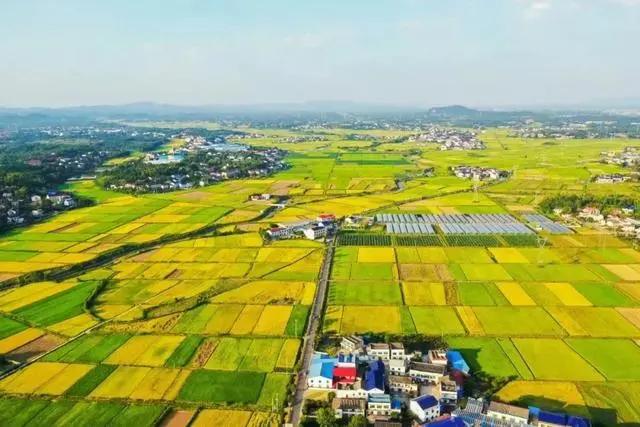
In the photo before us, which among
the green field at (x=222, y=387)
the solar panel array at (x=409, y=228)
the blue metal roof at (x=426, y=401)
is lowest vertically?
the green field at (x=222, y=387)

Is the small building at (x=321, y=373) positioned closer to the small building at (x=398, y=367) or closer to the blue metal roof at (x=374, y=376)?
the blue metal roof at (x=374, y=376)

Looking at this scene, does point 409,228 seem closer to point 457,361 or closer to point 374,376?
point 457,361

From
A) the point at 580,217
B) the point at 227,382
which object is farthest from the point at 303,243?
the point at 580,217

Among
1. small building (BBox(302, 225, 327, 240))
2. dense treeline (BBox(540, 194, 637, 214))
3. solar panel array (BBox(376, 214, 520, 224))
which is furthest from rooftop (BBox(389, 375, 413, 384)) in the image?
dense treeline (BBox(540, 194, 637, 214))

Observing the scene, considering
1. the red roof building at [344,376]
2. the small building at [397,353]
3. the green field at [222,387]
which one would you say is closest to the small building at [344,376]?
the red roof building at [344,376]

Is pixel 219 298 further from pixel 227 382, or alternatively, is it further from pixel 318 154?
pixel 318 154

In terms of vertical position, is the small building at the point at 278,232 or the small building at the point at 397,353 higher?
the small building at the point at 278,232
